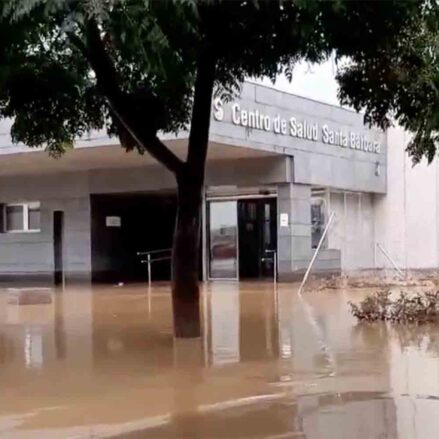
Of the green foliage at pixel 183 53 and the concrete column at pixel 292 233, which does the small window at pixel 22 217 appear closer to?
the concrete column at pixel 292 233

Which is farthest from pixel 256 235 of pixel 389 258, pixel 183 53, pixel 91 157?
pixel 183 53

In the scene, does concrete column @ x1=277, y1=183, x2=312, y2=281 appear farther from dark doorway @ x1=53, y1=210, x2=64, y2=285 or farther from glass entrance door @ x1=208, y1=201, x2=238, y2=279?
dark doorway @ x1=53, y1=210, x2=64, y2=285

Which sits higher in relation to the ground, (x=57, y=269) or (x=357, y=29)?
(x=357, y=29)

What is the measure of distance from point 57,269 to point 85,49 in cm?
1931

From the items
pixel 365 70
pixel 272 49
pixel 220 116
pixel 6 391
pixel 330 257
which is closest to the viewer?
pixel 6 391

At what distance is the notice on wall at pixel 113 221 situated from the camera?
2942 cm

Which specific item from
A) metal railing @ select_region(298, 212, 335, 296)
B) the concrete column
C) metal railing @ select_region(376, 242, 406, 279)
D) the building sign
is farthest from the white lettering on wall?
metal railing @ select_region(376, 242, 406, 279)

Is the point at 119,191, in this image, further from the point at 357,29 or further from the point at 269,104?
the point at 357,29

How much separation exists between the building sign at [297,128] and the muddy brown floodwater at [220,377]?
21.2ft

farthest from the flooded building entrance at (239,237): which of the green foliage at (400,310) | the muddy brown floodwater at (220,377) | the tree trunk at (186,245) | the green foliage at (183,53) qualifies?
the tree trunk at (186,245)

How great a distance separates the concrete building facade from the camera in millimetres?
23672

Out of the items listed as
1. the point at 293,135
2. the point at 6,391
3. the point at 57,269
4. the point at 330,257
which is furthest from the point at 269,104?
the point at 6,391

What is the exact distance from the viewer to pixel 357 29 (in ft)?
29.9

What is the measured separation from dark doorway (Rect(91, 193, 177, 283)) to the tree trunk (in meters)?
15.5
